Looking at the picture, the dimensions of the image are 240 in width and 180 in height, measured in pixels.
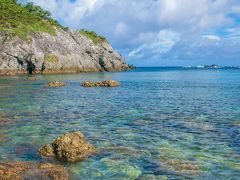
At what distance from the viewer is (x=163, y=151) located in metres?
17.1

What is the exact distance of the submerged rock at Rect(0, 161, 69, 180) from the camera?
12595 millimetres

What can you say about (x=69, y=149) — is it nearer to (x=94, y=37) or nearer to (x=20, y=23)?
(x=20, y=23)

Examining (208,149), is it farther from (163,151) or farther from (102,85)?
(102,85)

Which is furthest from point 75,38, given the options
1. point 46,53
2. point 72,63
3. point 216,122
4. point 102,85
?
point 216,122

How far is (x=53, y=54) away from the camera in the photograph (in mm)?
119125

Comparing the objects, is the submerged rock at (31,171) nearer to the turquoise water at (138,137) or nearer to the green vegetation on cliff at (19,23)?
the turquoise water at (138,137)

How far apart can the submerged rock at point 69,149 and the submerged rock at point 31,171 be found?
156cm

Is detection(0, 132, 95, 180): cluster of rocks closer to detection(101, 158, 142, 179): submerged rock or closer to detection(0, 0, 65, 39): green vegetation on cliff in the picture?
detection(101, 158, 142, 179): submerged rock

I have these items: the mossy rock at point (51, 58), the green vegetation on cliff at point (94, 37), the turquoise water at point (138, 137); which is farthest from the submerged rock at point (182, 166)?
the green vegetation on cliff at point (94, 37)

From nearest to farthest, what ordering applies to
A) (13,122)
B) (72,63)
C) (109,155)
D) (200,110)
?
(109,155) < (13,122) < (200,110) < (72,63)

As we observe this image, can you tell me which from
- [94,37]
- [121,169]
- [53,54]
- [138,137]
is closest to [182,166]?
[121,169]

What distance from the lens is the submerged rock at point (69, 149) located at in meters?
15.8

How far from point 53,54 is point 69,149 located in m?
107

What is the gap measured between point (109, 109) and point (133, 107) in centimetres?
295
